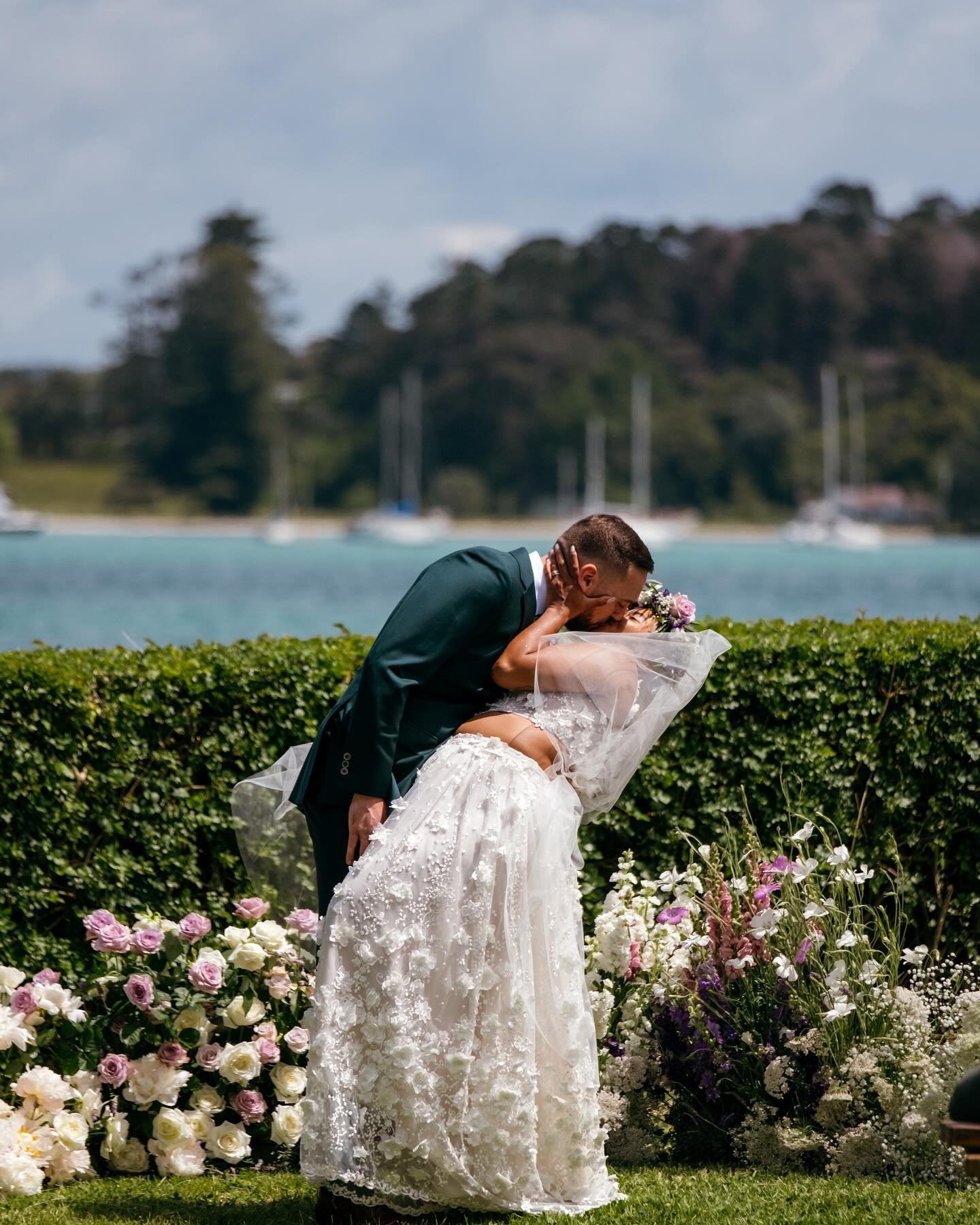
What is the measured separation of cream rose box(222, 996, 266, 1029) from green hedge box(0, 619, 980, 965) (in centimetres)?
103

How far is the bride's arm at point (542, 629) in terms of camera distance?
4160mm

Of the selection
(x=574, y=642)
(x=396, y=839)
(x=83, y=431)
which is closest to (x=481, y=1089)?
(x=396, y=839)

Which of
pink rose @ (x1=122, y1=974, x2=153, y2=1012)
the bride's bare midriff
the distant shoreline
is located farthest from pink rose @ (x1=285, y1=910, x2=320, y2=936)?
the distant shoreline

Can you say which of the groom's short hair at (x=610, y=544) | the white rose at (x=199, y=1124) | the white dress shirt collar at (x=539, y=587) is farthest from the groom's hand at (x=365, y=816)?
the white rose at (x=199, y=1124)

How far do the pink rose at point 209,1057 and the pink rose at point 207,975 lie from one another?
177mm

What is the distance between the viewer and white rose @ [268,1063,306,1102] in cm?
495

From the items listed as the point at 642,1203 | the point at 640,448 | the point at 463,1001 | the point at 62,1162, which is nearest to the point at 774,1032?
the point at 642,1203

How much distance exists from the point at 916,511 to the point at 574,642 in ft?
286

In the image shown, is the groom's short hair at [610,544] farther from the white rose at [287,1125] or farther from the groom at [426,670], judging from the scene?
the white rose at [287,1125]

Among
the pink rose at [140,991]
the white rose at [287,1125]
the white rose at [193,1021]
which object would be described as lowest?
the white rose at [287,1125]

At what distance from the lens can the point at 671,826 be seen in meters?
6.07

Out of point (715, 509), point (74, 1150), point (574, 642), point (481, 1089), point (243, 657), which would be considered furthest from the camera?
point (715, 509)

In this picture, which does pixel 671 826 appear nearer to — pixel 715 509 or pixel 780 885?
pixel 780 885

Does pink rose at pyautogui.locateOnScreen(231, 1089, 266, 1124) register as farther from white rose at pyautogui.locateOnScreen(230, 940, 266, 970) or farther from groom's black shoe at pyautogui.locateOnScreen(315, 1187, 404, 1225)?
groom's black shoe at pyautogui.locateOnScreen(315, 1187, 404, 1225)
